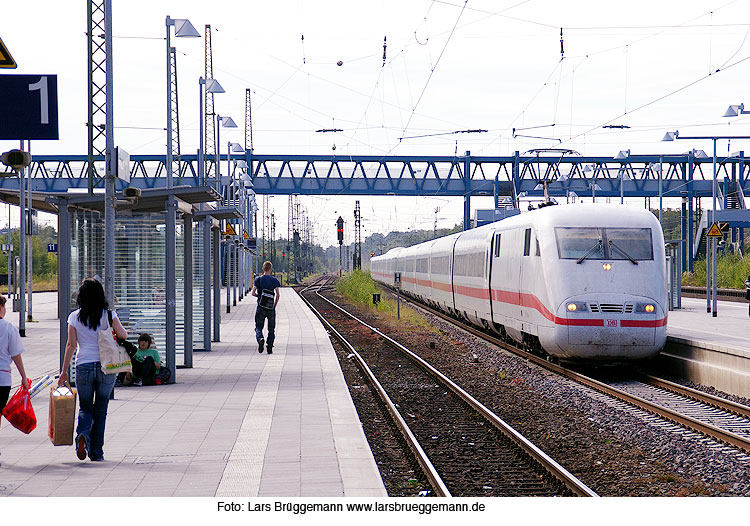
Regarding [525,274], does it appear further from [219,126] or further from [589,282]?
[219,126]

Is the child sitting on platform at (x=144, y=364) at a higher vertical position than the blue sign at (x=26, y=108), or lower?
lower

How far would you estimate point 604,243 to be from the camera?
50.8 feet

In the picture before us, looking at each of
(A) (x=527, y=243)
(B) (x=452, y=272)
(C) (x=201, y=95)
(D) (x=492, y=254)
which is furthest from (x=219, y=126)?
(A) (x=527, y=243)

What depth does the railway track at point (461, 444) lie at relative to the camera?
7797 millimetres

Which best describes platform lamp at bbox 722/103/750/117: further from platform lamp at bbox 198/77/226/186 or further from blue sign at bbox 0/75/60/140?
blue sign at bbox 0/75/60/140

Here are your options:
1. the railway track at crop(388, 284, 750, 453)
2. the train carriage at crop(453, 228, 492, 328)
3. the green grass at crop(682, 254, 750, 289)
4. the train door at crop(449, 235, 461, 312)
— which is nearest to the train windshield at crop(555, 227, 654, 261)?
the railway track at crop(388, 284, 750, 453)

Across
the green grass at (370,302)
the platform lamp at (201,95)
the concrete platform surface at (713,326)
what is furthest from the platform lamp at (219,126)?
the concrete platform surface at (713,326)

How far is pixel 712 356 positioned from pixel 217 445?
30.9 ft

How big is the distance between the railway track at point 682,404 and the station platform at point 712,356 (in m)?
0.90

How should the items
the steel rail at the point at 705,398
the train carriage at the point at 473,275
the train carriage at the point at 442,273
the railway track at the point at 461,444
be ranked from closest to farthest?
the railway track at the point at 461,444
the steel rail at the point at 705,398
the train carriage at the point at 473,275
the train carriage at the point at 442,273

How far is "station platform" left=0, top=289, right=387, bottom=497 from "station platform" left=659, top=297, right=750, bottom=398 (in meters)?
6.05

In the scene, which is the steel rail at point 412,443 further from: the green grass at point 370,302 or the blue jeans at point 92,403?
the green grass at point 370,302
